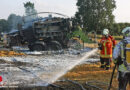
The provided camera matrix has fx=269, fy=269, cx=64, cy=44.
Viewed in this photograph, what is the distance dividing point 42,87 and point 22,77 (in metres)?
1.77

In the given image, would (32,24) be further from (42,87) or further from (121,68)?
(121,68)

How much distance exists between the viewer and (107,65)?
9.98m

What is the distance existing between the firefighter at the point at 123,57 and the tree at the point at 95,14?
43.0 m

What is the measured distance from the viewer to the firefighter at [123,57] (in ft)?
16.8

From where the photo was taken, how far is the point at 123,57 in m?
5.16

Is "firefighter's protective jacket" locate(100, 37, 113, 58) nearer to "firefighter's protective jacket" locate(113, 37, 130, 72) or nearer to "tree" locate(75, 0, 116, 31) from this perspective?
"firefighter's protective jacket" locate(113, 37, 130, 72)

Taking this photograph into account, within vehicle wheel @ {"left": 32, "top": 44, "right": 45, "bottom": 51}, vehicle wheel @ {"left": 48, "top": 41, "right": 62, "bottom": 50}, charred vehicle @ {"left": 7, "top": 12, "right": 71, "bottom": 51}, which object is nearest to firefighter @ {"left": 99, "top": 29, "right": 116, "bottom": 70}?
vehicle wheel @ {"left": 48, "top": 41, "right": 62, "bottom": 50}

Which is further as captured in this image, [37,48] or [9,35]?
[9,35]

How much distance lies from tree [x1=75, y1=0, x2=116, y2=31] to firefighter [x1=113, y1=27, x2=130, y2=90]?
4303cm

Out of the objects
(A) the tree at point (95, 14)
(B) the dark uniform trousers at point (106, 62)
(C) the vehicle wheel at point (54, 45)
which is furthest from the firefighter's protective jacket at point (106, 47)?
(A) the tree at point (95, 14)

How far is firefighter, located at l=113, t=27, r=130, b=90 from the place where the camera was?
512 centimetres

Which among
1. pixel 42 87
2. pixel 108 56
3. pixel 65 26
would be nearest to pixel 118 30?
pixel 65 26

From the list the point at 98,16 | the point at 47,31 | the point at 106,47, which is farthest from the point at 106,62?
the point at 98,16

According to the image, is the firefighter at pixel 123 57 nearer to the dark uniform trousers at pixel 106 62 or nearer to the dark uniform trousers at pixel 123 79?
the dark uniform trousers at pixel 123 79
